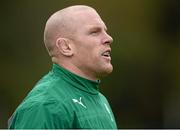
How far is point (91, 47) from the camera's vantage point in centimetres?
565

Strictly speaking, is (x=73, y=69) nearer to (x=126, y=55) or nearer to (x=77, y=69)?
(x=77, y=69)

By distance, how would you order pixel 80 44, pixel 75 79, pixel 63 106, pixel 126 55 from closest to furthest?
pixel 63 106 < pixel 75 79 < pixel 80 44 < pixel 126 55

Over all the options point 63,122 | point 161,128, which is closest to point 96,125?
point 63,122

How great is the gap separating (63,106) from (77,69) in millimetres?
430

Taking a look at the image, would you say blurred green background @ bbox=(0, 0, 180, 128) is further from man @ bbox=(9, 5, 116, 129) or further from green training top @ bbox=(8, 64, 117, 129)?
green training top @ bbox=(8, 64, 117, 129)

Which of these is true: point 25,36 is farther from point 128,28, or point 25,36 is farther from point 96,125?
point 96,125

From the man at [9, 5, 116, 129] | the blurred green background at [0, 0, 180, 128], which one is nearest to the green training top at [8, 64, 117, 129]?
the man at [9, 5, 116, 129]

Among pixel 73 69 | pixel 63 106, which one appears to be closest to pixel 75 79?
pixel 73 69

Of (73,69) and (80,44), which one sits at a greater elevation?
(80,44)

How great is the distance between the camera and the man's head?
5609mm

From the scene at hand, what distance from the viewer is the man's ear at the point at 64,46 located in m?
5.61

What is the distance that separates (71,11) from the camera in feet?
18.9

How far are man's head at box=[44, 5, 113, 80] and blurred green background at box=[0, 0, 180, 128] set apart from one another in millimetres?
9532

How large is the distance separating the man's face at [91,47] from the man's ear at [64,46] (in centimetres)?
A: 4
